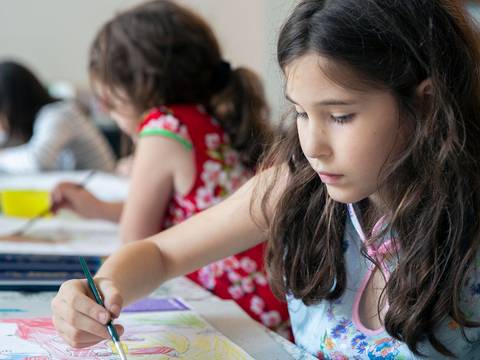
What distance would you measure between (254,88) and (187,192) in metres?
0.26

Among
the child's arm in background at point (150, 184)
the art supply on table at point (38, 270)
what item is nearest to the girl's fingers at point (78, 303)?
the art supply on table at point (38, 270)

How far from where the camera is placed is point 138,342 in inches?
35.8

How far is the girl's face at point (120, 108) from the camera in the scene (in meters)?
1.59

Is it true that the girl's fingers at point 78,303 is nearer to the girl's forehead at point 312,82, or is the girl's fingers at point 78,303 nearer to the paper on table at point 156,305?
the paper on table at point 156,305

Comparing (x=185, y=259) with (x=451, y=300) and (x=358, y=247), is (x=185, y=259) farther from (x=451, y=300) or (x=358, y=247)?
(x=451, y=300)

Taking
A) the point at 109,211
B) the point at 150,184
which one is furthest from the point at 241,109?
the point at 109,211

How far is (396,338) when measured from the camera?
34.7 inches

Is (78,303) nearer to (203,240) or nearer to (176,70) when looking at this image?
(203,240)

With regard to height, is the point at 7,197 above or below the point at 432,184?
below

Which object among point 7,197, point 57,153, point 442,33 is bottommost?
point 57,153

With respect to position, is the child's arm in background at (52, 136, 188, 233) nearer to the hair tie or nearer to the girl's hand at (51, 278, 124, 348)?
the hair tie

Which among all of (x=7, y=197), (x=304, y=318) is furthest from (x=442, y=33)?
(x=7, y=197)

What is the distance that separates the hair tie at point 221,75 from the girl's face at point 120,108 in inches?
7.0

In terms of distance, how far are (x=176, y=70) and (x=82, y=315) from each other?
2.61ft
